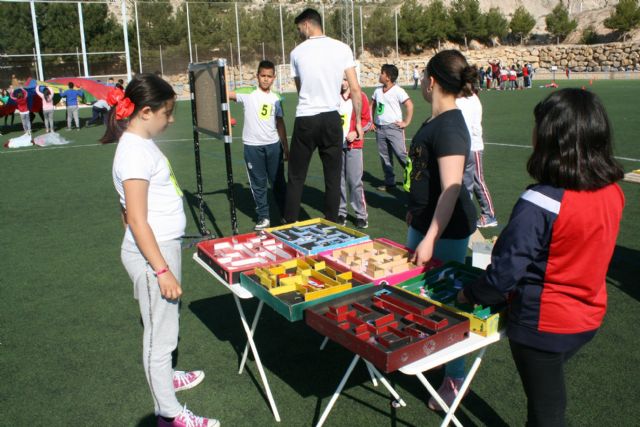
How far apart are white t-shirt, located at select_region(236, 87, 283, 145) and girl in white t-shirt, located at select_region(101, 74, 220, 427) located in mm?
4190

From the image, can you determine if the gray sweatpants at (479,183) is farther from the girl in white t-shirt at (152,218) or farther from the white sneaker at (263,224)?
the girl in white t-shirt at (152,218)

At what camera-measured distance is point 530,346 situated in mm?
2332

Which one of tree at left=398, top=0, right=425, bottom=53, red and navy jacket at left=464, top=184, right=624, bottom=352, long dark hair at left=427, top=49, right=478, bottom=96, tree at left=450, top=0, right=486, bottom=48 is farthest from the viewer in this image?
tree at left=450, top=0, right=486, bottom=48

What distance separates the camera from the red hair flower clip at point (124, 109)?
2.84 meters

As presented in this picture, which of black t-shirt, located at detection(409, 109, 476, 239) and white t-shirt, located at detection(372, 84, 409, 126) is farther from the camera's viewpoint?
white t-shirt, located at detection(372, 84, 409, 126)

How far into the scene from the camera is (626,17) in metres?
64.8

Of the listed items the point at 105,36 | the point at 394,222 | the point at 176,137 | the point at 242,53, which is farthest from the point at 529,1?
the point at 394,222

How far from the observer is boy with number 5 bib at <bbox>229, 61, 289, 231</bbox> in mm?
7199

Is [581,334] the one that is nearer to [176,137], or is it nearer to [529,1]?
[176,137]

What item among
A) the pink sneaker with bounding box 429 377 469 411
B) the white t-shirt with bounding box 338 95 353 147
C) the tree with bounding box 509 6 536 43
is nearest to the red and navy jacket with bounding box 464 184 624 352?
the pink sneaker with bounding box 429 377 469 411

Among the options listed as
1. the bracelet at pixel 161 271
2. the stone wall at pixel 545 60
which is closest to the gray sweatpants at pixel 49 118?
the bracelet at pixel 161 271

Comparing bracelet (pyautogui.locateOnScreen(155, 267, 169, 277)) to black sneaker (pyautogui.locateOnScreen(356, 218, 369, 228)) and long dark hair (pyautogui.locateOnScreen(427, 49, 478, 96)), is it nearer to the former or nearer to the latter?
long dark hair (pyautogui.locateOnScreen(427, 49, 478, 96))

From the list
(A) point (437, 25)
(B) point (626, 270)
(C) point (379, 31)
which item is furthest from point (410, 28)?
(B) point (626, 270)

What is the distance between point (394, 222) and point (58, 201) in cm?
564
